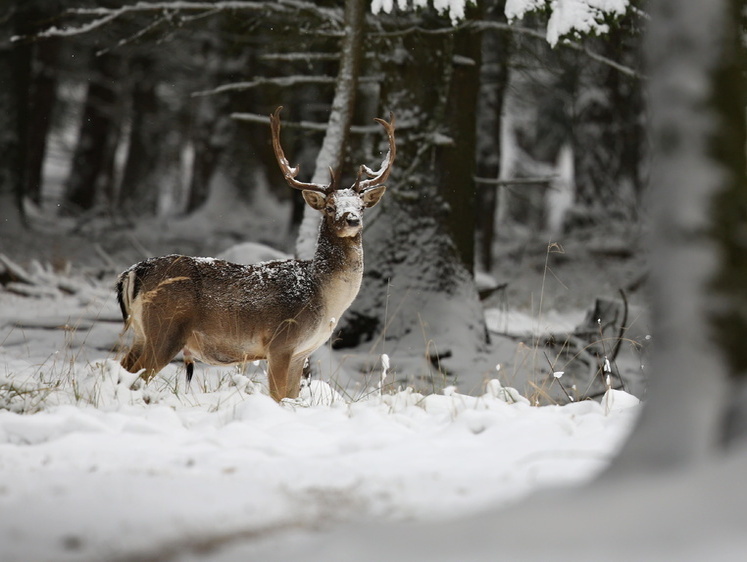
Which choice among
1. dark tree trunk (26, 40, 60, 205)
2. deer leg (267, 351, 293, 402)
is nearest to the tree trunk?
deer leg (267, 351, 293, 402)

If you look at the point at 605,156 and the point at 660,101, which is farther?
the point at 605,156

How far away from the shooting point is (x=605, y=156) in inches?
778

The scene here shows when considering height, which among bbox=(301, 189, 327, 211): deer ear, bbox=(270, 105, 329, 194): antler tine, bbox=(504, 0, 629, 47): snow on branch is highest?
bbox=(504, 0, 629, 47): snow on branch

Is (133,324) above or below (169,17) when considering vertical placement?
below

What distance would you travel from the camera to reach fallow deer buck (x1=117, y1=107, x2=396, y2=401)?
231 inches

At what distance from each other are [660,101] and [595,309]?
7411 mm

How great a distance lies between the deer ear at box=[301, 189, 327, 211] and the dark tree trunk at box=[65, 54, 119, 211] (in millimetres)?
16726

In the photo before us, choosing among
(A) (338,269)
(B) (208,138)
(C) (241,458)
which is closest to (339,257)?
(A) (338,269)

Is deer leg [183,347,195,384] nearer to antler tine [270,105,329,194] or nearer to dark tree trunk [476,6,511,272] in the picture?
antler tine [270,105,329,194]

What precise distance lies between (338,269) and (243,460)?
2.58 m

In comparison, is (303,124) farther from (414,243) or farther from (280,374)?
(280,374)

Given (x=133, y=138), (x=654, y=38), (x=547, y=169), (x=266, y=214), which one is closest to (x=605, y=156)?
(x=266, y=214)

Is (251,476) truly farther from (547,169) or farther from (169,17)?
(547,169)

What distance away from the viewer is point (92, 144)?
21.9 meters
